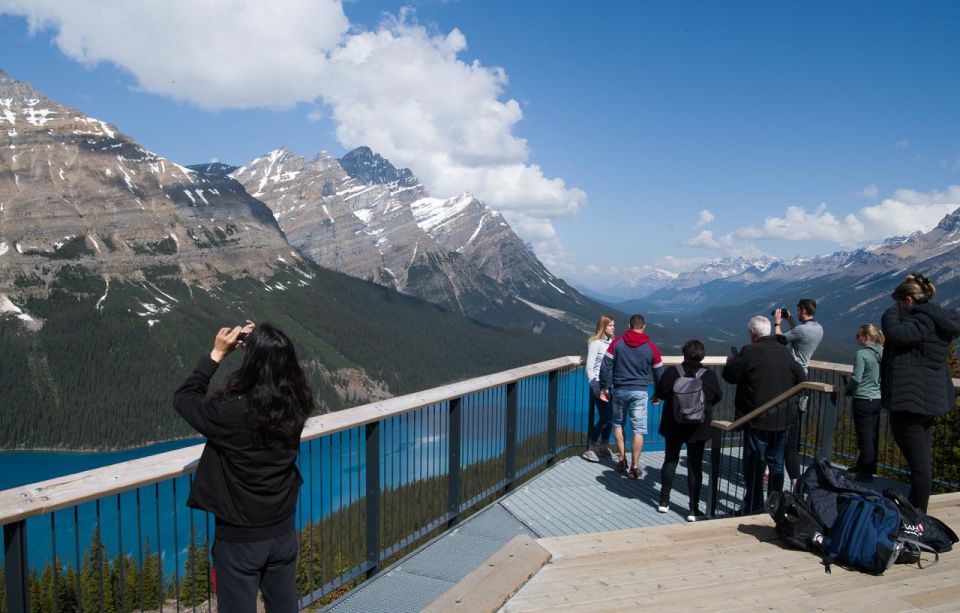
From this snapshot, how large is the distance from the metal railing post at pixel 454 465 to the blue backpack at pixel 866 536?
2.84 m

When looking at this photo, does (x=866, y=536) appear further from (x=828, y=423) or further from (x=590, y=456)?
(x=590, y=456)

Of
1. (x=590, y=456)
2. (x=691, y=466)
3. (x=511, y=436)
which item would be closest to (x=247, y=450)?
(x=511, y=436)

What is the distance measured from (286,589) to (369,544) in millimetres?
1721

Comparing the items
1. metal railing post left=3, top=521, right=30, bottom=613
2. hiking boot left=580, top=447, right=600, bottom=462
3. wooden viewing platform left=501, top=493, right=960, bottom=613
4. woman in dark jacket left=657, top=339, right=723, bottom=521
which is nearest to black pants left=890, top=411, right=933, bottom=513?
wooden viewing platform left=501, top=493, right=960, bottom=613

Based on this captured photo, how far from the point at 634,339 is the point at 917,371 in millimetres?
2763

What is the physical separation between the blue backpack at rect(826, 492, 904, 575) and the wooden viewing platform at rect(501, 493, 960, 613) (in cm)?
9

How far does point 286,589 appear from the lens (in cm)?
337

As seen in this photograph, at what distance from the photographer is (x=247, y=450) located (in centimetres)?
315

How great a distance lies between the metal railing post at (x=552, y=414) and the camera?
7.77 m

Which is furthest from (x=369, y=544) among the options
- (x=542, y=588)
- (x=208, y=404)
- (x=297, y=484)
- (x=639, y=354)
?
(x=639, y=354)

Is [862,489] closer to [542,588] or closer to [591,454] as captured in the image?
[542,588]

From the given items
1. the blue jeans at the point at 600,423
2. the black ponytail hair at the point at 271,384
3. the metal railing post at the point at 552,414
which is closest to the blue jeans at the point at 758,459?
the metal railing post at the point at 552,414

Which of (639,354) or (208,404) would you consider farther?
(639,354)

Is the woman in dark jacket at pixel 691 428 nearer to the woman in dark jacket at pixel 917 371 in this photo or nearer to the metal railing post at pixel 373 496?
the woman in dark jacket at pixel 917 371
